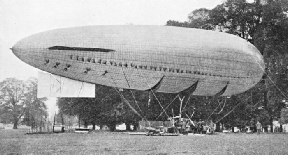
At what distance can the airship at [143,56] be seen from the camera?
2072cm

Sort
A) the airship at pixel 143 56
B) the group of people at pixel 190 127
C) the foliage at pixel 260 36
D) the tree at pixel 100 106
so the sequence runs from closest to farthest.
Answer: the airship at pixel 143 56 → the group of people at pixel 190 127 → the foliage at pixel 260 36 → the tree at pixel 100 106

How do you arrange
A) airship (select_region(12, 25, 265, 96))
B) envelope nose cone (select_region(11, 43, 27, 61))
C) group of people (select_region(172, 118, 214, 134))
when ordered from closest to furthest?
1. envelope nose cone (select_region(11, 43, 27, 61))
2. airship (select_region(12, 25, 265, 96))
3. group of people (select_region(172, 118, 214, 134))

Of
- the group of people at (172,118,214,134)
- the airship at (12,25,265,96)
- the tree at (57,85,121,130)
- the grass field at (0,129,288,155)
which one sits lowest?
the grass field at (0,129,288,155)

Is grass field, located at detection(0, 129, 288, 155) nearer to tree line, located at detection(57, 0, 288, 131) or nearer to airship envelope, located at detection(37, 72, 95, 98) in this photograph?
airship envelope, located at detection(37, 72, 95, 98)

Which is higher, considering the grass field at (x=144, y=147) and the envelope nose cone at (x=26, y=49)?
the envelope nose cone at (x=26, y=49)

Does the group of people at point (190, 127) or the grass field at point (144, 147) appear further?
the group of people at point (190, 127)

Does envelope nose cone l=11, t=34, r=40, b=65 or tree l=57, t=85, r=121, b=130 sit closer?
envelope nose cone l=11, t=34, r=40, b=65

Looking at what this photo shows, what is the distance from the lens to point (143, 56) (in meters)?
21.7

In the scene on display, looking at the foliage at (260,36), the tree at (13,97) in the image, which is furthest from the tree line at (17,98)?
the foliage at (260,36)

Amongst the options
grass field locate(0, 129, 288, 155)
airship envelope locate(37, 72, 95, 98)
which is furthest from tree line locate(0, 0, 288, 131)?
grass field locate(0, 129, 288, 155)

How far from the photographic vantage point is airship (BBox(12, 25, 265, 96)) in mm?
20719

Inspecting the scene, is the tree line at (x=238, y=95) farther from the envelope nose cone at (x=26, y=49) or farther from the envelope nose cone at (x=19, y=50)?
the envelope nose cone at (x=19, y=50)

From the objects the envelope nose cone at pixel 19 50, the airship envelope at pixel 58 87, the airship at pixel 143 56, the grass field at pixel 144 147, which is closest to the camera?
the grass field at pixel 144 147

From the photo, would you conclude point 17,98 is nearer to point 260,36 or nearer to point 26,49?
point 260,36
